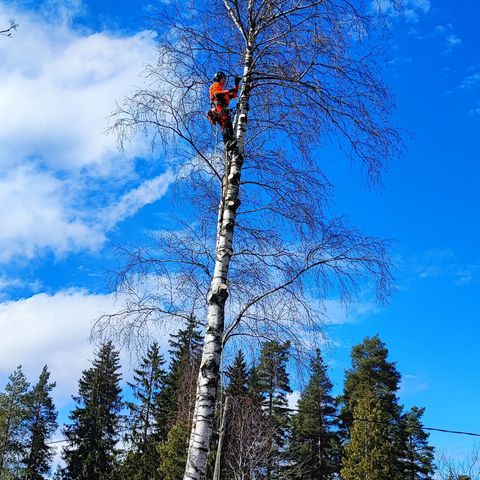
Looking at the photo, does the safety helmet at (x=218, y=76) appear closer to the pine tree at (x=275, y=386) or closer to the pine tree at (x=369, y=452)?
the pine tree at (x=275, y=386)

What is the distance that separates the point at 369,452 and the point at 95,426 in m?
19.5

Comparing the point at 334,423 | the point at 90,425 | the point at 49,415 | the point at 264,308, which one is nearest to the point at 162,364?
the point at 90,425

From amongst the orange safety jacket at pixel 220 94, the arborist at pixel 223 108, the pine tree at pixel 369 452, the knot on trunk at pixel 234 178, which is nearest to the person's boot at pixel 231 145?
the arborist at pixel 223 108

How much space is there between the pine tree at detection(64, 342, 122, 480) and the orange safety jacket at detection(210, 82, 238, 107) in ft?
101

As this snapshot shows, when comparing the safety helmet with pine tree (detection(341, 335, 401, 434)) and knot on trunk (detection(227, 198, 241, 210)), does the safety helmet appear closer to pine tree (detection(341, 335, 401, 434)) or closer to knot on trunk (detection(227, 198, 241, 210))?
knot on trunk (detection(227, 198, 241, 210))

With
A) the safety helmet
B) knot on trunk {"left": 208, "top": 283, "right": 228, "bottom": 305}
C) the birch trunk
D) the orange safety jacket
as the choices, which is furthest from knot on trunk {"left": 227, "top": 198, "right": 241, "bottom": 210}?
the safety helmet

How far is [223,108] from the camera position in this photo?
18.9ft

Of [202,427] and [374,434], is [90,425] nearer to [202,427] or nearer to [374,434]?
[374,434]

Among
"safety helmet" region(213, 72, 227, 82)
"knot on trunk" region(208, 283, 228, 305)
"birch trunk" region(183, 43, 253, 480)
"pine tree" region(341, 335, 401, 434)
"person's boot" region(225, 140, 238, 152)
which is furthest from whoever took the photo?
"pine tree" region(341, 335, 401, 434)

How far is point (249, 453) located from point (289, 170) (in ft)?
65.4

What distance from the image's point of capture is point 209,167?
19.8 feet

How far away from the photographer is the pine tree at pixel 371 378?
33688mm

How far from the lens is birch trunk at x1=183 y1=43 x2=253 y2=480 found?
4.46 meters

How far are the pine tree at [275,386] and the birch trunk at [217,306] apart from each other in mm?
985
